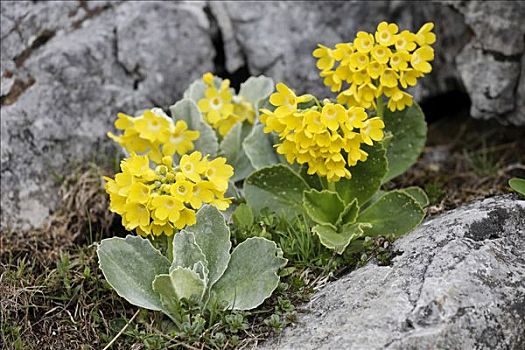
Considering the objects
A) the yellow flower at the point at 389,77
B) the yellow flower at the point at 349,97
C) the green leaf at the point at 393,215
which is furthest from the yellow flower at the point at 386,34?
the green leaf at the point at 393,215

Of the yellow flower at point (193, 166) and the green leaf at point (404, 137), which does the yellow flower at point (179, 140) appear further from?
the green leaf at point (404, 137)

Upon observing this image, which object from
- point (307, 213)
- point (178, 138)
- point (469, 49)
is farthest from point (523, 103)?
point (178, 138)

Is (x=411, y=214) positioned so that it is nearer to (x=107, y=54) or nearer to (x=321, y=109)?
(x=321, y=109)

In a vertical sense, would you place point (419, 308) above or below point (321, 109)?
below

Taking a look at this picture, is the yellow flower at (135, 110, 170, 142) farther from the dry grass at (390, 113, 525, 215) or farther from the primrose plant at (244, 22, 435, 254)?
the dry grass at (390, 113, 525, 215)

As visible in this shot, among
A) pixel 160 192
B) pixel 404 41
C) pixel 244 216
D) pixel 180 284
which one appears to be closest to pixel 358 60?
pixel 404 41

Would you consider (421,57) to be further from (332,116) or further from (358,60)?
(332,116)
